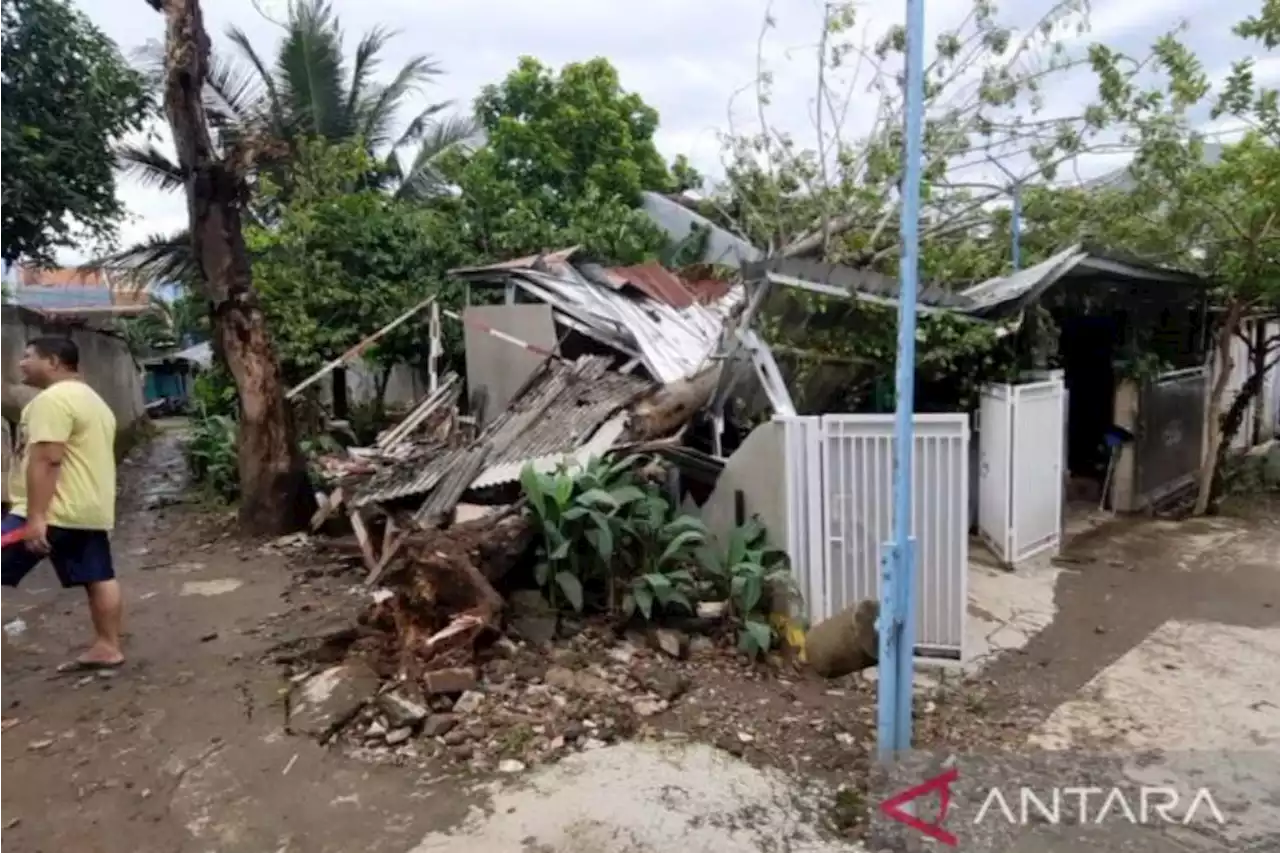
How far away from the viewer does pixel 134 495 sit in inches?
426

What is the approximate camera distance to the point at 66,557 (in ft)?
14.8

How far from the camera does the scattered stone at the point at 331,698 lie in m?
3.99

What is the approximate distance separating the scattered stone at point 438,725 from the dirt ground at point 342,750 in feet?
0.38

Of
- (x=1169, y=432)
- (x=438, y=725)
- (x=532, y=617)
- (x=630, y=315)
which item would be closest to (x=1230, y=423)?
(x=1169, y=432)

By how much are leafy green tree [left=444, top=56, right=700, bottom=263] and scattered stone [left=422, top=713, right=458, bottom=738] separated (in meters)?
9.45

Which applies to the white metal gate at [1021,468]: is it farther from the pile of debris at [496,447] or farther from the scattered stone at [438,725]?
the scattered stone at [438,725]

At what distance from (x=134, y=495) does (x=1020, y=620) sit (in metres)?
9.62

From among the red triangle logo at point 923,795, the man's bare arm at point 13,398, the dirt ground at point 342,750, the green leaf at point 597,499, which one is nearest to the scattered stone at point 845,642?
the dirt ground at point 342,750

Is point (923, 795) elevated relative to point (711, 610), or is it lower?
lower

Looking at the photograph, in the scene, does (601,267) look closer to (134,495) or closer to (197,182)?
(197,182)

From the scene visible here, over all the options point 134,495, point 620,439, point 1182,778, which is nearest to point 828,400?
point 620,439

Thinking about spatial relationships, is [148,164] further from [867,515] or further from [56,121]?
[867,515]

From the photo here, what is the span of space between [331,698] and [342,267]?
7.68 metres

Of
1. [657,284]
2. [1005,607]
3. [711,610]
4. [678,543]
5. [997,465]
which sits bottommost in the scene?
[1005,607]
